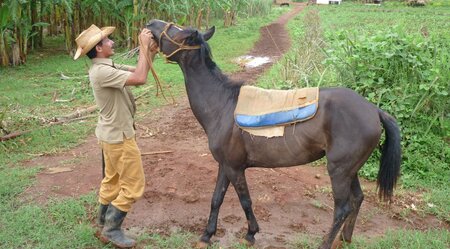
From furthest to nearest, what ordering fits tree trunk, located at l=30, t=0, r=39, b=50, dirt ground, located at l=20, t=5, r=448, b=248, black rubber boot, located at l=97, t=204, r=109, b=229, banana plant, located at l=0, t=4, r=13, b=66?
tree trunk, located at l=30, t=0, r=39, b=50, banana plant, located at l=0, t=4, r=13, b=66, dirt ground, located at l=20, t=5, r=448, b=248, black rubber boot, located at l=97, t=204, r=109, b=229

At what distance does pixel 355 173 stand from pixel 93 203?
Answer: 8.95 ft

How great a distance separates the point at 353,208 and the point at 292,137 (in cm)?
88

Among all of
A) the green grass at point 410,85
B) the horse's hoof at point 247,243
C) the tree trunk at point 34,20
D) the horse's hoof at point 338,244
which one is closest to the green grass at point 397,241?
the horse's hoof at point 338,244

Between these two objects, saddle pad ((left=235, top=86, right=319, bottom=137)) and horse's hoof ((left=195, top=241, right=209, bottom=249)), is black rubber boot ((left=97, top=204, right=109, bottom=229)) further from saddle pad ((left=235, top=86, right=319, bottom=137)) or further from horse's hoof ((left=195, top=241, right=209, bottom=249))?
saddle pad ((left=235, top=86, right=319, bottom=137))

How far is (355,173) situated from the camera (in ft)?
12.0

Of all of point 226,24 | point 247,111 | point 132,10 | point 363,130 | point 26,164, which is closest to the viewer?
point 363,130

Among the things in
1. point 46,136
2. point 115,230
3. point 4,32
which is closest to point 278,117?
point 115,230

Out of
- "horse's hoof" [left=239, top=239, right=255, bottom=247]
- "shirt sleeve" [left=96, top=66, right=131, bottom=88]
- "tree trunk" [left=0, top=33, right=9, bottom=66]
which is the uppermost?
"shirt sleeve" [left=96, top=66, right=131, bottom=88]

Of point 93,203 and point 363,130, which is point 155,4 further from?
point 363,130

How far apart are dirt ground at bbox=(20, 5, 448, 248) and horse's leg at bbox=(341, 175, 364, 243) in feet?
1.15

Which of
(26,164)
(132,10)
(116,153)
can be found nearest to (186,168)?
(116,153)

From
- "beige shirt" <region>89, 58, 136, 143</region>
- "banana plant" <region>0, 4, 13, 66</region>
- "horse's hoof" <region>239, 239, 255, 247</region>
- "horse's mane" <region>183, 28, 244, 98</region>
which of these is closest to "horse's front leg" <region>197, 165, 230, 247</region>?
"horse's hoof" <region>239, 239, 255, 247</region>

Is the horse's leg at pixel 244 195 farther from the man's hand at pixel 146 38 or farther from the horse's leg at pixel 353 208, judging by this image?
the man's hand at pixel 146 38

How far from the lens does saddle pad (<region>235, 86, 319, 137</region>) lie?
3639mm
